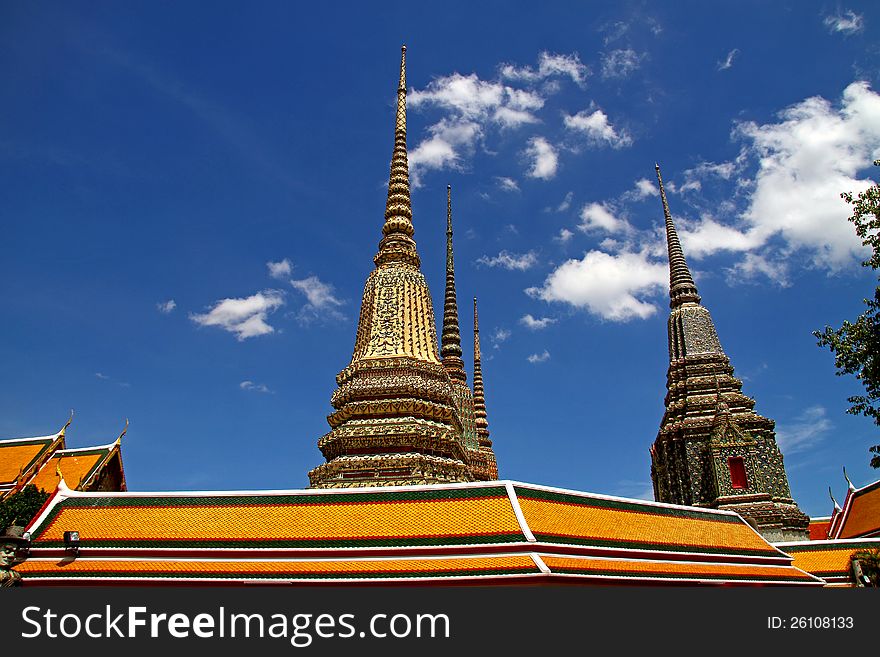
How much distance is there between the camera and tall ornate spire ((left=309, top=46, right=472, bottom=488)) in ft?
61.5

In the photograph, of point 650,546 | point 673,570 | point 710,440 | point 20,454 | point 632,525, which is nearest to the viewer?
point 673,570

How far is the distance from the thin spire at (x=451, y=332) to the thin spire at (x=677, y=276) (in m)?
10.7

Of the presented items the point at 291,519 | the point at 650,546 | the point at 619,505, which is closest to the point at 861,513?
the point at 619,505

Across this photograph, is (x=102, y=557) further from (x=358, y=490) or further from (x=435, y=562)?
(x=435, y=562)

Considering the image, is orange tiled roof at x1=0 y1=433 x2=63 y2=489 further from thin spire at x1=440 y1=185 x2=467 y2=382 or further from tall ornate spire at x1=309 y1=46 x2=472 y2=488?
thin spire at x1=440 y1=185 x2=467 y2=382

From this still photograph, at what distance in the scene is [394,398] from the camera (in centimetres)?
2019

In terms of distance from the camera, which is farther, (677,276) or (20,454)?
(677,276)

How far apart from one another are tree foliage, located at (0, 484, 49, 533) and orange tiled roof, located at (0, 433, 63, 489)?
2725 millimetres

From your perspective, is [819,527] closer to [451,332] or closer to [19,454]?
[451,332]

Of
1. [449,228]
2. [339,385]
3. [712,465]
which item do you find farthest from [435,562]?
[449,228]

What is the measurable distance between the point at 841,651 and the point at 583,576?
13.4 ft

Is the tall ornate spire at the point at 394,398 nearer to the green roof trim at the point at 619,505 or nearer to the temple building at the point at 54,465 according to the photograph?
the green roof trim at the point at 619,505

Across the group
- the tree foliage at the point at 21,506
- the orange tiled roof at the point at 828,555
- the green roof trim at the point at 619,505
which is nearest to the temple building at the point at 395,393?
the green roof trim at the point at 619,505

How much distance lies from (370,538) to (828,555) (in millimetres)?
14460
